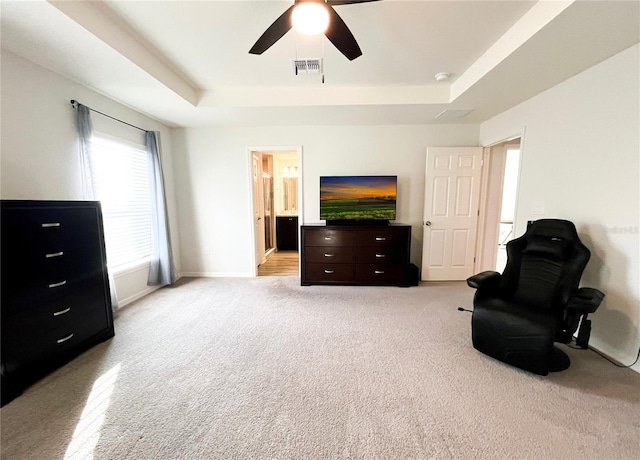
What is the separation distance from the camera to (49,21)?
157cm

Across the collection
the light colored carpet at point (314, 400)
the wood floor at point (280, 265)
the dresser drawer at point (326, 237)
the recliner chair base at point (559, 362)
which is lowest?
the wood floor at point (280, 265)

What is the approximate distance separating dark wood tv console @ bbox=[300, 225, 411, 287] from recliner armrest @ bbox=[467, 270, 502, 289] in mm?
1314

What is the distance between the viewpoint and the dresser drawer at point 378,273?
3564 millimetres

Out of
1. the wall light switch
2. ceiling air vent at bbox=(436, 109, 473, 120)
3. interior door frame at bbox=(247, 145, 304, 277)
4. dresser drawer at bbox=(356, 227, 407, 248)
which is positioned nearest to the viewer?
the wall light switch

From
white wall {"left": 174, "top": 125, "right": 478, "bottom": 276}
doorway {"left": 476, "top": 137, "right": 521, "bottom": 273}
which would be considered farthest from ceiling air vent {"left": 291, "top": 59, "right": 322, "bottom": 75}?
doorway {"left": 476, "top": 137, "right": 521, "bottom": 273}

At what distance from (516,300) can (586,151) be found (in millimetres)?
1475

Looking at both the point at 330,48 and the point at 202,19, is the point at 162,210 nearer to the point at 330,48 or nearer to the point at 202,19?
the point at 202,19

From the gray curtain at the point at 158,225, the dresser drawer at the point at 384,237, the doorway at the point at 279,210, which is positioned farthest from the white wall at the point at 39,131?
the dresser drawer at the point at 384,237

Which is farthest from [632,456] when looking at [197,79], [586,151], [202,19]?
[197,79]

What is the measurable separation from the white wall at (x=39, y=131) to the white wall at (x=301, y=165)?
1318mm

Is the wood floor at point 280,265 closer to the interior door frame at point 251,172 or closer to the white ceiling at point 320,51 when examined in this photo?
the interior door frame at point 251,172

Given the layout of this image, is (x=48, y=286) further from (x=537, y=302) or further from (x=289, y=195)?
(x=289, y=195)

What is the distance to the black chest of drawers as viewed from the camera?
5.18 feet

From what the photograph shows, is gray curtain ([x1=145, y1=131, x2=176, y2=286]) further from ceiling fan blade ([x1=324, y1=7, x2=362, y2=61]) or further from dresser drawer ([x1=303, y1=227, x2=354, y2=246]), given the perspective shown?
ceiling fan blade ([x1=324, y1=7, x2=362, y2=61])
